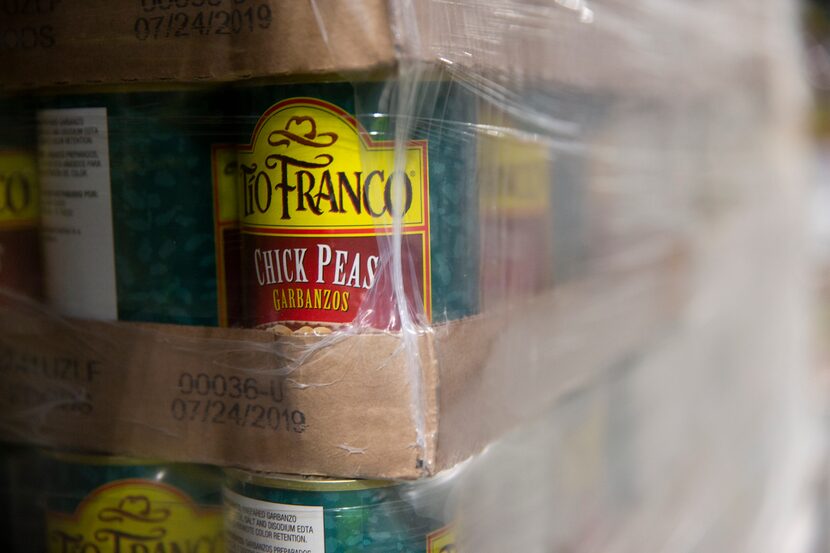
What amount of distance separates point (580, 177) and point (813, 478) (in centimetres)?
144

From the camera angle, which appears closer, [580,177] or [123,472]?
[123,472]

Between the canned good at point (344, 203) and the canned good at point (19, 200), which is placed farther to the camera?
the canned good at point (19, 200)

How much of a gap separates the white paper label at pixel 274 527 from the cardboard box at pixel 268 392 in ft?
0.09

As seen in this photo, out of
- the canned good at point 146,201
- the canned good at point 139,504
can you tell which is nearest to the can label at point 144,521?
the canned good at point 139,504

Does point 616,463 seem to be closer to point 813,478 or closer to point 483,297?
point 483,297

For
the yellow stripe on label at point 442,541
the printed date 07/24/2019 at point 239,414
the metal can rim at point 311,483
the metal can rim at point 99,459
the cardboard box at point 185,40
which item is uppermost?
the cardboard box at point 185,40

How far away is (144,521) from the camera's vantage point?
24.4 inches

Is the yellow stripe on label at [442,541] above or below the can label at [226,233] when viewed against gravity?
below

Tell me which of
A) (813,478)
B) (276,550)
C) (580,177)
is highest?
(580,177)

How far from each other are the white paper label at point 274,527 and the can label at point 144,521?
0.15 ft

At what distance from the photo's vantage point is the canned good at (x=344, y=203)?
526 mm

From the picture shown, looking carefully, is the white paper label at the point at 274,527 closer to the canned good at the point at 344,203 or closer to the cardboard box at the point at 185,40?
the canned good at the point at 344,203

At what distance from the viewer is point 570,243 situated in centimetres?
85

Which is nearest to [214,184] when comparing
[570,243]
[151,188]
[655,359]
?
[151,188]
